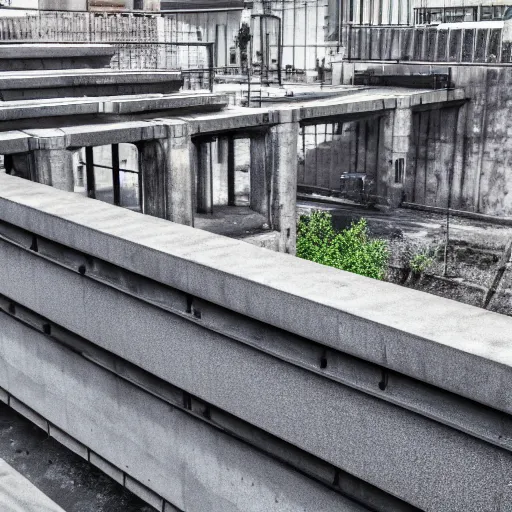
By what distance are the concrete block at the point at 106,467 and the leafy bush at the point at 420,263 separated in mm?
17746

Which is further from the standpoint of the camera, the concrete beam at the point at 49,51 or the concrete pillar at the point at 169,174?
the concrete beam at the point at 49,51

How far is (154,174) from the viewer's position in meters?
22.5

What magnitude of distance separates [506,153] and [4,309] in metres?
26.8

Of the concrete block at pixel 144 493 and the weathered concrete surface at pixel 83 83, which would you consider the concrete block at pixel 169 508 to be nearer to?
the concrete block at pixel 144 493

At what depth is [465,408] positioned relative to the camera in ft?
22.7

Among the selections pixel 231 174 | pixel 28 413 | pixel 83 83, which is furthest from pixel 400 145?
pixel 28 413

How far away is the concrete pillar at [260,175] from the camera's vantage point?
87.2 feet

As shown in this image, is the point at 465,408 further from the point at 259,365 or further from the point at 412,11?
the point at 412,11

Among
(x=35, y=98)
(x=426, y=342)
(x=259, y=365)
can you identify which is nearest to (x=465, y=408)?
(x=426, y=342)

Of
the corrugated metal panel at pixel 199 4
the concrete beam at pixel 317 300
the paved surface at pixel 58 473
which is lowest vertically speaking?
the paved surface at pixel 58 473

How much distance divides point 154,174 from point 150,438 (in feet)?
41.1

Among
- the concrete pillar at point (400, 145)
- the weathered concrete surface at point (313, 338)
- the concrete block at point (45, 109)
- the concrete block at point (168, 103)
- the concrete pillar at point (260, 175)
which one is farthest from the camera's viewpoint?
the concrete pillar at point (400, 145)

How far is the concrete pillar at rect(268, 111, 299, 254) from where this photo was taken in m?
26.3

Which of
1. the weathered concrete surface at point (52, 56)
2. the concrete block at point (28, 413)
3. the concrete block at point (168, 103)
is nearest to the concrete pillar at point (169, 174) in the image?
the concrete block at point (168, 103)
